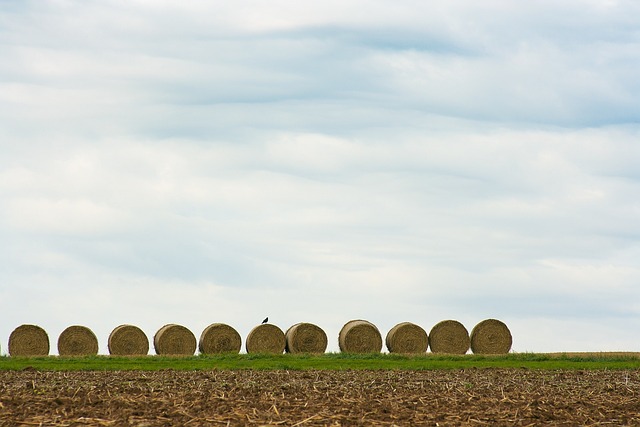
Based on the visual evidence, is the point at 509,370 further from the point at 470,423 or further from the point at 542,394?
the point at 470,423

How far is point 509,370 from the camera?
1123 inches

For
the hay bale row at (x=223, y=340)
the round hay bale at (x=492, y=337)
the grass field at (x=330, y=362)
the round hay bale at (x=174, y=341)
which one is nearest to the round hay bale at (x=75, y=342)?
the hay bale row at (x=223, y=340)

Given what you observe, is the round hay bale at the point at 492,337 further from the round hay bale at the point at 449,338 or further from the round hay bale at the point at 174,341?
the round hay bale at the point at 174,341

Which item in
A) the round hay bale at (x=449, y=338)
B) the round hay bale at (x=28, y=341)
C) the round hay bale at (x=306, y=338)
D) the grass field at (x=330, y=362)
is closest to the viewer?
the grass field at (x=330, y=362)

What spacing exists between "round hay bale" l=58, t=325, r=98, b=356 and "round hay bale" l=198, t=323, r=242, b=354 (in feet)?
13.9

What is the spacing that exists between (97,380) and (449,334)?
1856 centimetres

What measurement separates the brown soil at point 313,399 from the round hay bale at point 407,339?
38.9 feet

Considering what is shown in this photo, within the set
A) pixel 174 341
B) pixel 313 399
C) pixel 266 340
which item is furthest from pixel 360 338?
pixel 313 399

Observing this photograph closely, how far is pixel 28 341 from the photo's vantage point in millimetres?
37250

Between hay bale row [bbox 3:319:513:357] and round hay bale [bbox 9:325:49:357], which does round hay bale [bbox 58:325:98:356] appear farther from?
round hay bale [bbox 9:325:49:357]

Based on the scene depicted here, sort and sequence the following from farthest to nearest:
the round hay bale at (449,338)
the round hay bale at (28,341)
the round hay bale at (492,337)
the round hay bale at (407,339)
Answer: the round hay bale at (492,337) < the round hay bale at (449,338) < the round hay bale at (407,339) < the round hay bale at (28,341)

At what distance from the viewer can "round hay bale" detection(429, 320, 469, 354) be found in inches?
1526

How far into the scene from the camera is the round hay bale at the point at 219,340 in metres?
37.1

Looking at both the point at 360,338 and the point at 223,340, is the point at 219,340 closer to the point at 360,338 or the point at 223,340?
the point at 223,340
